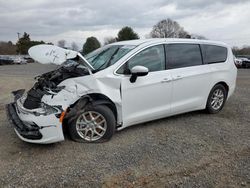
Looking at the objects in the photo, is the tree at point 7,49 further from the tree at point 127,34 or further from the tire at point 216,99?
the tire at point 216,99

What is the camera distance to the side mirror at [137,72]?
3.86 metres

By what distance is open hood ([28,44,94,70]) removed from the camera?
3.81 m

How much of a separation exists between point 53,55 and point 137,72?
1.35 meters

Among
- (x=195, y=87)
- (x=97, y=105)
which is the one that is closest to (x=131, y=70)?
(x=97, y=105)

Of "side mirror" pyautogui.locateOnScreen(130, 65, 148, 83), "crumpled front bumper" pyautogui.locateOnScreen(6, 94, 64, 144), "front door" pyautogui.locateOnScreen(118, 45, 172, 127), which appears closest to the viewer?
"crumpled front bumper" pyautogui.locateOnScreen(6, 94, 64, 144)

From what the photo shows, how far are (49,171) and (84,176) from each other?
46 centimetres

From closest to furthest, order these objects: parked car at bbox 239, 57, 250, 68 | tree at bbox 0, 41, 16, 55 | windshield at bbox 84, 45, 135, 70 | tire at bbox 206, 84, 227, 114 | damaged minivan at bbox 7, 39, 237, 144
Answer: damaged minivan at bbox 7, 39, 237, 144, windshield at bbox 84, 45, 135, 70, tire at bbox 206, 84, 227, 114, parked car at bbox 239, 57, 250, 68, tree at bbox 0, 41, 16, 55

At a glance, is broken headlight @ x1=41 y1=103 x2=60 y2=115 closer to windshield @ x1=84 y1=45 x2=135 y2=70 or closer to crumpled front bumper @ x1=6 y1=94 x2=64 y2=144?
crumpled front bumper @ x1=6 y1=94 x2=64 y2=144

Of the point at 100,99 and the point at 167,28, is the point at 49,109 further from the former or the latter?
the point at 167,28

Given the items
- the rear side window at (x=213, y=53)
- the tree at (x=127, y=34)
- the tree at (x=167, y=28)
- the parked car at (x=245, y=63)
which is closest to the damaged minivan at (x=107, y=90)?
the rear side window at (x=213, y=53)

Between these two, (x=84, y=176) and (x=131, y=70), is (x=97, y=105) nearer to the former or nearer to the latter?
(x=131, y=70)

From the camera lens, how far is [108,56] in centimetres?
439

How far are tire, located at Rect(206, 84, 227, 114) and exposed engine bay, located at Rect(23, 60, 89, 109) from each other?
284 cm

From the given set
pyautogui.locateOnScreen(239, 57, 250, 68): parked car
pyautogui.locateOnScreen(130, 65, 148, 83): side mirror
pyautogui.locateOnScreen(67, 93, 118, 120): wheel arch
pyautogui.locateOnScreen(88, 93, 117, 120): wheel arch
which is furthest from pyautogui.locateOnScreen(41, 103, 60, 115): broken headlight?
pyautogui.locateOnScreen(239, 57, 250, 68): parked car
